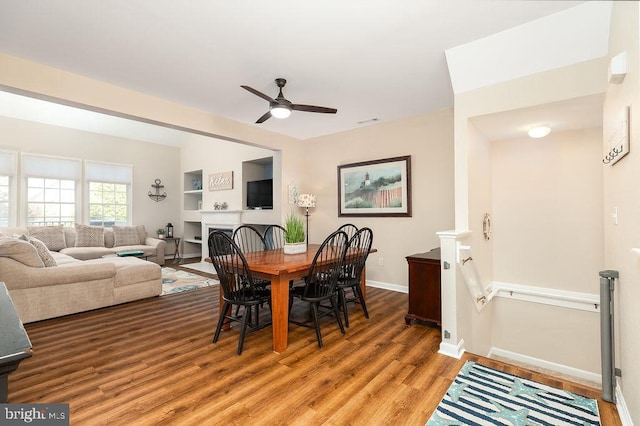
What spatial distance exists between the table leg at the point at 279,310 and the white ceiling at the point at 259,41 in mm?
1973

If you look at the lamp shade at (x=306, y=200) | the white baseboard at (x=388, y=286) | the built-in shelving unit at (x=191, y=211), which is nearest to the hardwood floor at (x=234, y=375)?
the white baseboard at (x=388, y=286)

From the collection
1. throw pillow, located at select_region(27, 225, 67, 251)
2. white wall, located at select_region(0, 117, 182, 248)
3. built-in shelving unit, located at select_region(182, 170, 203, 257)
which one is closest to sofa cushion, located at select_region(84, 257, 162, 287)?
throw pillow, located at select_region(27, 225, 67, 251)

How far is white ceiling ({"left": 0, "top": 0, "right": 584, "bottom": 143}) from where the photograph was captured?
204 cm

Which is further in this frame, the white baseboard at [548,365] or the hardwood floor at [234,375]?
the white baseboard at [548,365]

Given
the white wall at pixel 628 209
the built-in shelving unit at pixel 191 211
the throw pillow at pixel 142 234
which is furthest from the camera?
the built-in shelving unit at pixel 191 211

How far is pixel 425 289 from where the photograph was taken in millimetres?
3082

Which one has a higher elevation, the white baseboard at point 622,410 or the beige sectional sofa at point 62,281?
the beige sectional sofa at point 62,281

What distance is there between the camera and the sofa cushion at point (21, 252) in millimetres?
3102

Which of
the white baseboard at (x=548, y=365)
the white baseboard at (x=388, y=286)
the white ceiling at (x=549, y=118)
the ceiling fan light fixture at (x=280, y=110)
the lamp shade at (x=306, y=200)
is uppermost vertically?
the ceiling fan light fixture at (x=280, y=110)

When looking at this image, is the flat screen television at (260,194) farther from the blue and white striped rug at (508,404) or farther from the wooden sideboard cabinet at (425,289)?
the blue and white striped rug at (508,404)

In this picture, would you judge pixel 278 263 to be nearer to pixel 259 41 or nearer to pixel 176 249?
pixel 259 41

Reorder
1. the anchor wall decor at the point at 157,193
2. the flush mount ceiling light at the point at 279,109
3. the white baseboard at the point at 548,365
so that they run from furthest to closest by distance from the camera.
→ the anchor wall decor at the point at 157,193
the white baseboard at the point at 548,365
the flush mount ceiling light at the point at 279,109

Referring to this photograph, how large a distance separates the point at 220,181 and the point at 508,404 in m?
6.54

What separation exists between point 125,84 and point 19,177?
4640mm
